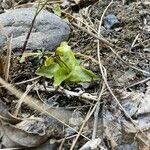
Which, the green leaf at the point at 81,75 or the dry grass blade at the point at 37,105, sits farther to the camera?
the green leaf at the point at 81,75

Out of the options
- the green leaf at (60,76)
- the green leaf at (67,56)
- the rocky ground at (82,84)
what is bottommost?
the rocky ground at (82,84)

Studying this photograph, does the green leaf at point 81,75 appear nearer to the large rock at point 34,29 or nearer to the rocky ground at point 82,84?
the rocky ground at point 82,84

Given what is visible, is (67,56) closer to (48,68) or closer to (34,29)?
(48,68)

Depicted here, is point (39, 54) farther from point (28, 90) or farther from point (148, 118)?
point (148, 118)

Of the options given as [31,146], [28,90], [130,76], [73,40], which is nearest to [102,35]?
[73,40]

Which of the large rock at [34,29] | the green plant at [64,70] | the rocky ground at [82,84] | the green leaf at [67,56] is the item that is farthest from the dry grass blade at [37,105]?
the large rock at [34,29]

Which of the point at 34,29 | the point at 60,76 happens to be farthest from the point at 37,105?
the point at 34,29

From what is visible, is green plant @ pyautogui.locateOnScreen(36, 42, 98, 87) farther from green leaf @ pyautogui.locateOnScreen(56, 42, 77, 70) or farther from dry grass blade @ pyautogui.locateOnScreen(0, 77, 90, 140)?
dry grass blade @ pyautogui.locateOnScreen(0, 77, 90, 140)
